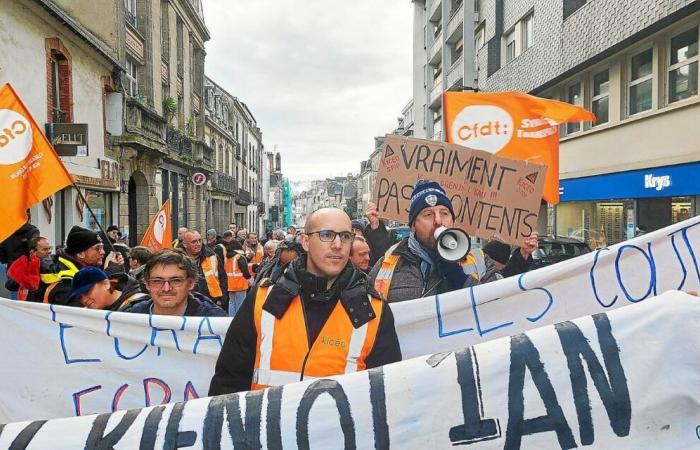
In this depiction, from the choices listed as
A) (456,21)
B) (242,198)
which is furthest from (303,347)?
(242,198)

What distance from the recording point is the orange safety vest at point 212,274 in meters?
7.04

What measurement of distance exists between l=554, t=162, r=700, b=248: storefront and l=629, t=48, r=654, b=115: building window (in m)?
1.74

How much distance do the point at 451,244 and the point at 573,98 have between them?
17125mm

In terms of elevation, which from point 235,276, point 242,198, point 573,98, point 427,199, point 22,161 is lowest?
point 235,276

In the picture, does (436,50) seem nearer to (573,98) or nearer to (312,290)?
(573,98)

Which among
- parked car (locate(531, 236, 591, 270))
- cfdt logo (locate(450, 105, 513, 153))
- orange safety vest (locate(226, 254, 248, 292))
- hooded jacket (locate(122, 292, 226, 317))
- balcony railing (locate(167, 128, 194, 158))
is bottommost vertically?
orange safety vest (locate(226, 254, 248, 292))

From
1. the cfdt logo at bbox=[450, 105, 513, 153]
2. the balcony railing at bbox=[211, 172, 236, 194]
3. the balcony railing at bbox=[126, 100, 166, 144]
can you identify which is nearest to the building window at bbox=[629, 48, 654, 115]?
the cfdt logo at bbox=[450, 105, 513, 153]

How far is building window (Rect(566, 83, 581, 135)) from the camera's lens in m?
17.9

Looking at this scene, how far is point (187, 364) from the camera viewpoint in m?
3.31

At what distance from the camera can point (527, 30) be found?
20.4 meters

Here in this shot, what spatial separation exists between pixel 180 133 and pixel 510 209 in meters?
22.3

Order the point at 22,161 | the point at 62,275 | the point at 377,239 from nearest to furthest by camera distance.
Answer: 1. the point at 62,275
2. the point at 22,161
3. the point at 377,239

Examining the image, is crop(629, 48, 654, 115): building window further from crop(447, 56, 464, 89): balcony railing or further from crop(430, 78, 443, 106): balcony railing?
crop(430, 78, 443, 106): balcony railing

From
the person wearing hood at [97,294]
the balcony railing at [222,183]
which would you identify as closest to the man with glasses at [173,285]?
the person wearing hood at [97,294]
